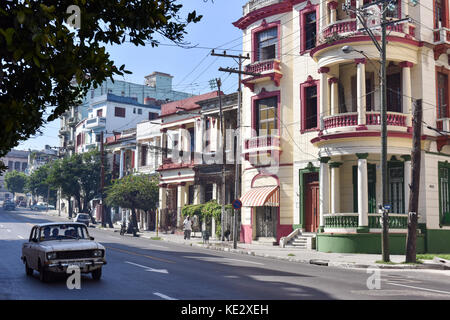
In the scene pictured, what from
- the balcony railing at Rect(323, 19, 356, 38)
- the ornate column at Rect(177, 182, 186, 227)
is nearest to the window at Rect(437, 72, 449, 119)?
the balcony railing at Rect(323, 19, 356, 38)

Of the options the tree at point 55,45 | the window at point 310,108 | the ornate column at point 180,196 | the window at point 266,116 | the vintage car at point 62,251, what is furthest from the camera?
the ornate column at point 180,196

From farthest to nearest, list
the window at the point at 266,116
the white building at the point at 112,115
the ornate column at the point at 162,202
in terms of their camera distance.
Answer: the white building at the point at 112,115
the ornate column at the point at 162,202
the window at the point at 266,116

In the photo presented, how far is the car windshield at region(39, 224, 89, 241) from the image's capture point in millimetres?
14485

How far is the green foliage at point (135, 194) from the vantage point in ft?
155

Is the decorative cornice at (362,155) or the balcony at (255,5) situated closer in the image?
the decorative cornice at (362,155)

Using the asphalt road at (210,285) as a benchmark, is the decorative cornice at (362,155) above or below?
above

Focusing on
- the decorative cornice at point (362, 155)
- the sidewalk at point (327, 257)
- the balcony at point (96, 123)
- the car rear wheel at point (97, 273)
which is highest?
the balcony at point (96, 123)

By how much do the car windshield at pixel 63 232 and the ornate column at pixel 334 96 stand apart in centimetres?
1656

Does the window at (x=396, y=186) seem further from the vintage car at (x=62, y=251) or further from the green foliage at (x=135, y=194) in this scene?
the green foliage at (x=135, y=194)

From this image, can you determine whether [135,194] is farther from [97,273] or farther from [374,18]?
[97,273]

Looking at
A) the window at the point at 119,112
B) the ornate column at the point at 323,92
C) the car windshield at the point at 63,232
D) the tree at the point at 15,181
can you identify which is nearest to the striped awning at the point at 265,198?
the ornate column at the point at 323,92

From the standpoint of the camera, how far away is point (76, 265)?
13.1m

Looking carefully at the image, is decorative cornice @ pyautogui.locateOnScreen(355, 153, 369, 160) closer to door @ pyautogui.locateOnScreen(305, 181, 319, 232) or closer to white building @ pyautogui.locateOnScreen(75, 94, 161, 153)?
door @ pyautogui.locateOnScreen(305, 181, 319, 232)
